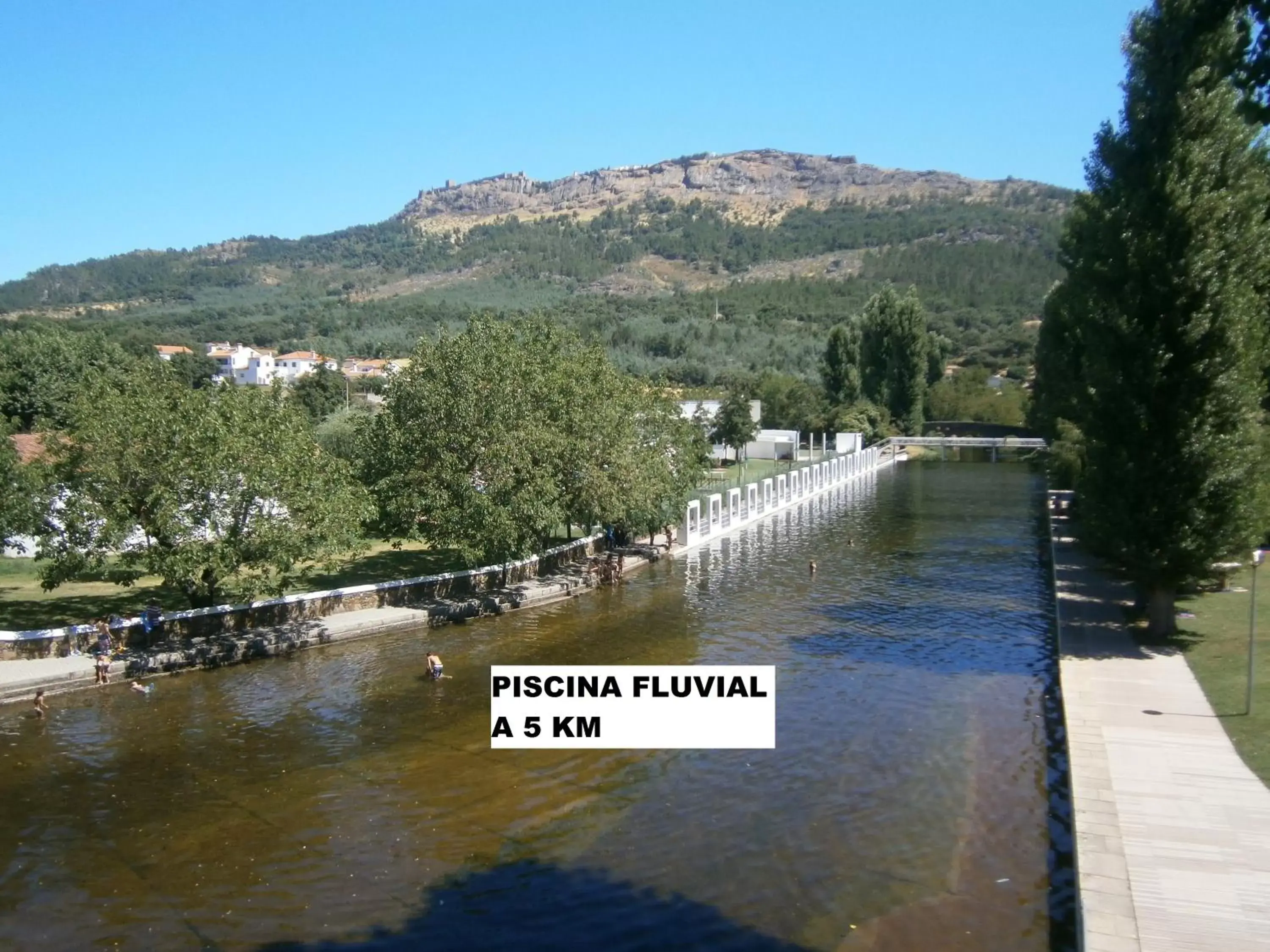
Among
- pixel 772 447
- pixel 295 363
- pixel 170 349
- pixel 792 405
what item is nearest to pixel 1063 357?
pixel 772 447

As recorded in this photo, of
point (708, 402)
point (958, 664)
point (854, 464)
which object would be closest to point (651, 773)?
point (958, 664)

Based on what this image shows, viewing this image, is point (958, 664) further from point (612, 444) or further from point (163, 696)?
point (163, 696)

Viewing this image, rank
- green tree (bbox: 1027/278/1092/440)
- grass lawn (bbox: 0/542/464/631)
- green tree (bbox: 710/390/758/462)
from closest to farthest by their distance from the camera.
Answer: grass lawn (bbox: 0/542/464/631) → green tree (bbox: 1027/278/1092/440) → green tree (bbox: 710/390/758/462)

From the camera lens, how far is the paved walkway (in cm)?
1028

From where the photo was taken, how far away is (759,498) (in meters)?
51.8

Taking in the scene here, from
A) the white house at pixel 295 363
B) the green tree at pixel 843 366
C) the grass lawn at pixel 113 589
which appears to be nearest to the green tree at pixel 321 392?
the grass lawn at pixel 113 589

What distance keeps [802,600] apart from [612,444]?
27.1 feet

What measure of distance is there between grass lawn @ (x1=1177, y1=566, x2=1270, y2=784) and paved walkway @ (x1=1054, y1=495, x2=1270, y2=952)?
0.77 feet

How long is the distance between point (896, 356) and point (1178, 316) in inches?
2922

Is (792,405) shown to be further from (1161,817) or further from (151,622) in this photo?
(1161,817)

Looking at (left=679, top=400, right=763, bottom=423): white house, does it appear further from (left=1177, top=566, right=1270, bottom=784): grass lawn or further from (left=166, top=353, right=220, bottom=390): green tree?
(left=1177, top=566, right=1270, bottom=784): grass lawn

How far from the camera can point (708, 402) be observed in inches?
3423

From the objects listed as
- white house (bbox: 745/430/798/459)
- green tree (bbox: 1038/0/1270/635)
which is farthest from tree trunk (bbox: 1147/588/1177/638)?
white house (bbox: 745/430/798/459)

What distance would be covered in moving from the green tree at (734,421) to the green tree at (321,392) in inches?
1182
